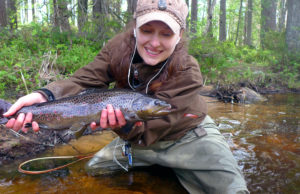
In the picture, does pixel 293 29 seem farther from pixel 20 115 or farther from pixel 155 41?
pixel 20 115

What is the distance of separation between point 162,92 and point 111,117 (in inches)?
28.9

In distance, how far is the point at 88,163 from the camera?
356 centimetres

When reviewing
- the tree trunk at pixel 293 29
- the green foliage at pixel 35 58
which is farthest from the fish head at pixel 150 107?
the tree trunk at pixel 293 29

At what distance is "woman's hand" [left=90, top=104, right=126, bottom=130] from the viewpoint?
8.64ft

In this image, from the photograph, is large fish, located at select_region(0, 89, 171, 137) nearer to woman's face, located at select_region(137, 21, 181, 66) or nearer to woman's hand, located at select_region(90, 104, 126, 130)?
woman's hand, located at select_region(90, 104, 126, 130)

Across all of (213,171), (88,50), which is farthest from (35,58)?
(213,171)

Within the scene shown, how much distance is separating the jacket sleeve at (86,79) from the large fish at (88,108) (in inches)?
10.3

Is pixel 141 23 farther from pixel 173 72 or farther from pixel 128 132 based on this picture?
pixel 128 132

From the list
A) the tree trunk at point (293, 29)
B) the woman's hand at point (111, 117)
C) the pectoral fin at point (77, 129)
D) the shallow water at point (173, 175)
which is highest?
the tree trunk at point (293, 29)

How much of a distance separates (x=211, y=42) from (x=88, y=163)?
932 cm

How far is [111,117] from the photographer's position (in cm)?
264

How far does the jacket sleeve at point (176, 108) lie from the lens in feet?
9.70

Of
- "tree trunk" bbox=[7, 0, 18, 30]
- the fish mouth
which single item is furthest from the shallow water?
"tree trunk" bbox=[7, 0, 18, 30]

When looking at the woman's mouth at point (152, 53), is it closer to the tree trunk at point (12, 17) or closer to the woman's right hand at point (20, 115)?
the woman's right hand at point (20, 115)
